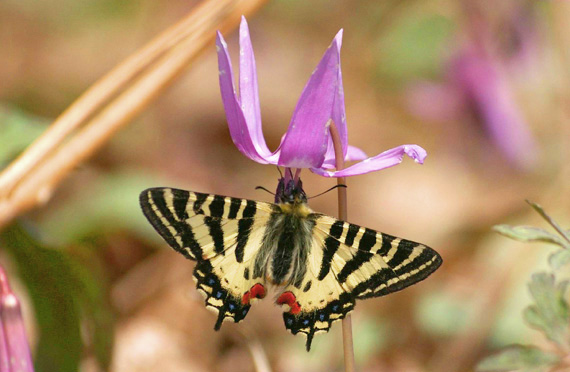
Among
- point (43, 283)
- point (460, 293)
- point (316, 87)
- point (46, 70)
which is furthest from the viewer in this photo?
point (46, 70)

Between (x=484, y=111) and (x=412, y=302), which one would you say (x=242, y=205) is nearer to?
(x=412, y=302)

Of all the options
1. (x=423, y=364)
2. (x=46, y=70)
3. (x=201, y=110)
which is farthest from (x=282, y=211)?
(x=46, y=70)

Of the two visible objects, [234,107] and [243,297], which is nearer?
[234,107]

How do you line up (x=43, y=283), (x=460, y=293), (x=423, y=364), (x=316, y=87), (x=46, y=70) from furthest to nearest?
1. (x=46, y=70)
2. (x=460, y=293)
3. (x=423, y=364)
4. (x=43, y=283)
5. (x=316, y=87)

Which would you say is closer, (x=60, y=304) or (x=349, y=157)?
(x=349, y=157)

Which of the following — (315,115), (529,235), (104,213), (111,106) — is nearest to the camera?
(315,115)

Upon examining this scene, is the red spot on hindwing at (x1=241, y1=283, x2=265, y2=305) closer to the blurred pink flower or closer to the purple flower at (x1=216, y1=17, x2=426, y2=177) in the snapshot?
the purple flower at (x1=216, y1=17, x2=426, y2=177)

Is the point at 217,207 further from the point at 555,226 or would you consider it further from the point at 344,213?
the point at 555,226

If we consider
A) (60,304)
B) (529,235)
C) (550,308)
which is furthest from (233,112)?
(60,304)
